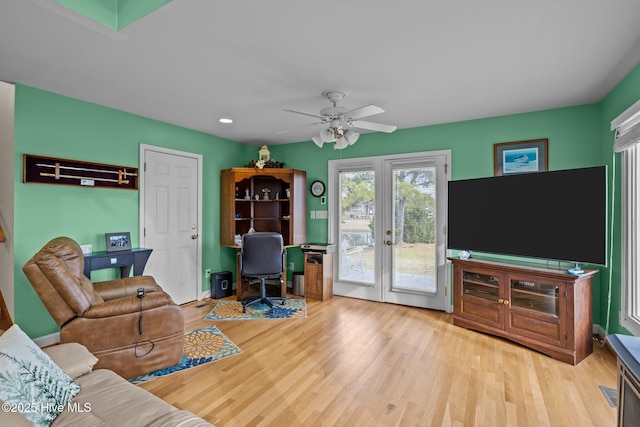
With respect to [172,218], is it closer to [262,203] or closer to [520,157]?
[262,203]

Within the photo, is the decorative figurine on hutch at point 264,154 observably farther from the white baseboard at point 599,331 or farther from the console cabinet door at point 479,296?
the white baseboard at point 599,331

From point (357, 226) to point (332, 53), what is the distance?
2.86 metres

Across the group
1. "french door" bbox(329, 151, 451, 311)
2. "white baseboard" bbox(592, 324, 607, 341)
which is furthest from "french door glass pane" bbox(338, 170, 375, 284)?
"white baseboard" bbox(592, 324, 607, 341)

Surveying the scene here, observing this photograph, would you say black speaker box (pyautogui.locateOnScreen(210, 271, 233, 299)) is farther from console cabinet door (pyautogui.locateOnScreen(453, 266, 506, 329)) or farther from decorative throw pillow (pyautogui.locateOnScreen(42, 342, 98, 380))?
console cabinet door (pyautogui.locateOnScreen(453, 266, 506, 329))

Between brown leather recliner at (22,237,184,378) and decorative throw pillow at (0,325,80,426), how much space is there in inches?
29.6

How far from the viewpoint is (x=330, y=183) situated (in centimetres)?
495

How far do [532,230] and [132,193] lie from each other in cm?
446

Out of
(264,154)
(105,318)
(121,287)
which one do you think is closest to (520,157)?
(264,154)

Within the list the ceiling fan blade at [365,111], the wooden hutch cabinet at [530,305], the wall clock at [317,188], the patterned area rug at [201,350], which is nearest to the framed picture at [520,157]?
the wooden hutch cabinet at [530,305]

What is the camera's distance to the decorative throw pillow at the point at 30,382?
1.21 m

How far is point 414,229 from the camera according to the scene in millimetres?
4277

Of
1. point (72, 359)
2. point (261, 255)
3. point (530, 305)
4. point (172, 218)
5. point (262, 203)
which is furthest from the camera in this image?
point (262, 203)

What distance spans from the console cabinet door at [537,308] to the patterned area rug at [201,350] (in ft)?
8.92

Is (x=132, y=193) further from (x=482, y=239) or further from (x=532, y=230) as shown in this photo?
(x=532, y=230)
